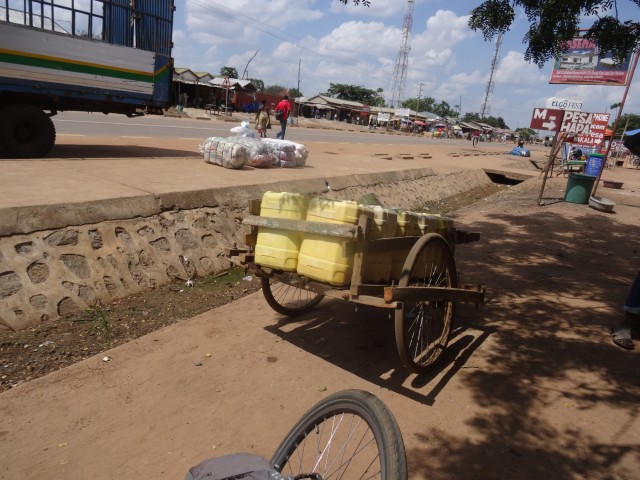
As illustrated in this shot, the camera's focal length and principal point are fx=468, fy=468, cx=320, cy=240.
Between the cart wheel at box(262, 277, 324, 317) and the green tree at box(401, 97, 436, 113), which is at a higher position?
the green tree at box(401, 97, 436, 113)

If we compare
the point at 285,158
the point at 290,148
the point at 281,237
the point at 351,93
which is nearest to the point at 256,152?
the point at 285,158

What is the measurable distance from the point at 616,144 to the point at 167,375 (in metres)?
37.1

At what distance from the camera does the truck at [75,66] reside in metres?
7.97

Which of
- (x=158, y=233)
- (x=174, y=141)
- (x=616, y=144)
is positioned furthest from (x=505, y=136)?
(x=158, y=233)

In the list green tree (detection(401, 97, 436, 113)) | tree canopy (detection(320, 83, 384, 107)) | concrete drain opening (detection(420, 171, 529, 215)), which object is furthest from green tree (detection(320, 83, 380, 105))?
concrete drain opening (detection(420, 171, 529, 215))

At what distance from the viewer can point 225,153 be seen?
29.3 ft

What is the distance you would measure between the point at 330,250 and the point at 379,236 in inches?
15.6

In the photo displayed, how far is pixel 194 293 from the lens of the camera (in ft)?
16.8

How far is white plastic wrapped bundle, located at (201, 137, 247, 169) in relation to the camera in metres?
8.79

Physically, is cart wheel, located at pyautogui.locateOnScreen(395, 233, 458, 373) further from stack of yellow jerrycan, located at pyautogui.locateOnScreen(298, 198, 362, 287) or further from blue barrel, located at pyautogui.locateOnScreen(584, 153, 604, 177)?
blue barrel, located at pyautogui.locateOnScreen(584, 153, 604, 177)

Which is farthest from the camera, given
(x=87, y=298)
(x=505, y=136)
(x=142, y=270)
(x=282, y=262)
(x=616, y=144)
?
(x=505, y=136)

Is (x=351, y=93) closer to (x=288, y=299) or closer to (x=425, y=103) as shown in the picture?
(x=425, y=103)

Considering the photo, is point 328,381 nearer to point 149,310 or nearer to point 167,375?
point 167,375

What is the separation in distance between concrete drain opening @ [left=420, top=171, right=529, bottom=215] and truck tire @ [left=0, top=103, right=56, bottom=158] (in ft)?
26.4
